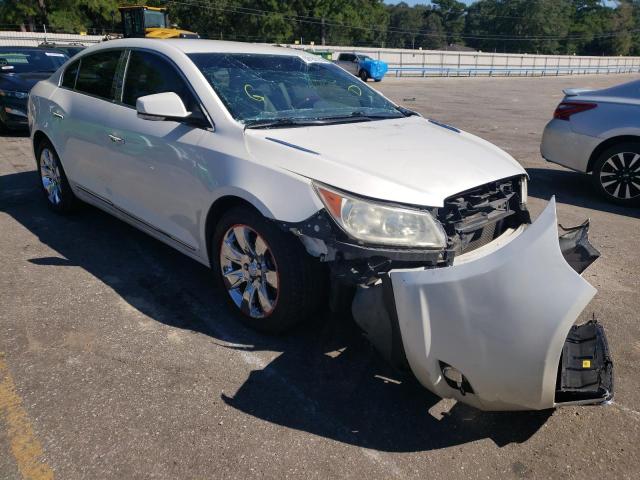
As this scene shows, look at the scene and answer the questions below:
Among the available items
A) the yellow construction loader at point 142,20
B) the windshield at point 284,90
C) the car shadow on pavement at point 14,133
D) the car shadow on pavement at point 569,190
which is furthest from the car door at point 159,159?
the yellow construction loader at point 142,20

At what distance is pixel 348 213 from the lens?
257 cm

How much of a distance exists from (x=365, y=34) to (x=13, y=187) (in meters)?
80.9

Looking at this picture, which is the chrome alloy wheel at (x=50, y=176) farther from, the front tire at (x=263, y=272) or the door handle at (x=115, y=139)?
the front tire at (x=263, y=272)

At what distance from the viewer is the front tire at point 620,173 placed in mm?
5984

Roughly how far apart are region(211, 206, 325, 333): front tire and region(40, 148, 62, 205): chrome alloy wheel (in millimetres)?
2697

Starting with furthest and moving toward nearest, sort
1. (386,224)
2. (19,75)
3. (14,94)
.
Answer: (19,75)
(14,94)
(386,224)

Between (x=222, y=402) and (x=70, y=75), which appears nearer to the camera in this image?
(x=222, y=402)

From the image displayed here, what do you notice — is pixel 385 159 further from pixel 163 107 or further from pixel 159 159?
pixel 159 159

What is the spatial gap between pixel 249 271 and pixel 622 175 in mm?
4919

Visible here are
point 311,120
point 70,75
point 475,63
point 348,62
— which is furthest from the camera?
point 475,63

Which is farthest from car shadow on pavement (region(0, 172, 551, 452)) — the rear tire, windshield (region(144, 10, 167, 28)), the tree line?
the tree line

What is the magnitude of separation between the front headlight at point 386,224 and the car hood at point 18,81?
372 inches

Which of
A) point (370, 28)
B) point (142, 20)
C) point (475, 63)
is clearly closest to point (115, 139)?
point (142, 20)

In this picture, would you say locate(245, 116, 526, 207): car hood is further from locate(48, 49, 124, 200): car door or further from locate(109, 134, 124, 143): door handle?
locate(48, 49, 124, 200): car door
